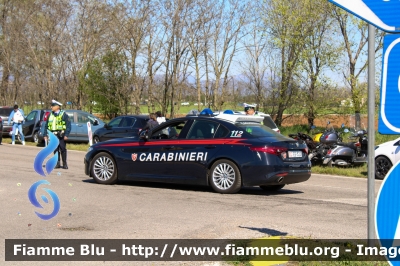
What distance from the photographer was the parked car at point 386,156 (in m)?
15.8

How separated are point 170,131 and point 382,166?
6.48 m

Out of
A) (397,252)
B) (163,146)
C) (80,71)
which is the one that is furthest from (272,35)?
(397,252)

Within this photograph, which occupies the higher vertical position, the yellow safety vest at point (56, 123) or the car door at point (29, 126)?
the yellow safety vest at point (56, 123)

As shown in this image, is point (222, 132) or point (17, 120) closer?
point (222, 132)

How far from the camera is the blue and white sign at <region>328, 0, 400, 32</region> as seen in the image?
3.88m

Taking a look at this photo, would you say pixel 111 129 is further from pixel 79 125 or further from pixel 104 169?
pixel 104 169

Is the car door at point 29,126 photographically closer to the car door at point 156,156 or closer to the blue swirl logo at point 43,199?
the car door at point 156,156

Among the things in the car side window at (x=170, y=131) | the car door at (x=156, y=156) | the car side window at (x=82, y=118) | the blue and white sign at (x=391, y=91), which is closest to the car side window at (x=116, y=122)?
the car side window at (x=82, y=118)

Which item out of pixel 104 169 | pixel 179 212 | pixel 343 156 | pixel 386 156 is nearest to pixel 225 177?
pixel 179 212

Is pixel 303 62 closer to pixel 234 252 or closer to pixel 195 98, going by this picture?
pixel 195 98

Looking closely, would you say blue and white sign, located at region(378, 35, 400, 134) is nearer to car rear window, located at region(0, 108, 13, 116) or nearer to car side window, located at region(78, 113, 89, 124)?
car side window, located at region(78, 113, 89, 124)

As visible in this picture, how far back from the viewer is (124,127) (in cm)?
2544

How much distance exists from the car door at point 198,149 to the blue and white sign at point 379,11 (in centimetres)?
805

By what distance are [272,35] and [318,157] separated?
14.9 m
